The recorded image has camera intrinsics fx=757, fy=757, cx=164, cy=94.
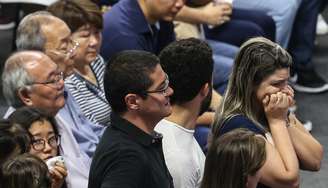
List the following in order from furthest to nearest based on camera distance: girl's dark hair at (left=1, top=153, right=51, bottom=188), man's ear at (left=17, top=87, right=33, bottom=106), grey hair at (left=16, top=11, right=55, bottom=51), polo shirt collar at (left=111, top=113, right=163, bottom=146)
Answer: grey hair at (left=16, top=11, right=55, bottom=51), man's ear at (left=17, top=87, right=33, bottom=106), polo shirt collar at (left=111, top=113, right=163, bottom=146), girl's dark hair at (left=1, top=153, right=51, bottom=188)

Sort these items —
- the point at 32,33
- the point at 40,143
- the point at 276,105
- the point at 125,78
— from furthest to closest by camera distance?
1. the point at 32,33
2. the point at 276,105
3. the point at 40,143
4. the point at 125,78

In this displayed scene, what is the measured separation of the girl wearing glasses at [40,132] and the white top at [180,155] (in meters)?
0.35

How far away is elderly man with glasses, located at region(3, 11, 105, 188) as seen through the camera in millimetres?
2799

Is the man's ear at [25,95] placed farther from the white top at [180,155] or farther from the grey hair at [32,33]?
the white top at [180,155]

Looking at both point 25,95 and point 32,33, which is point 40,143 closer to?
point 25,95

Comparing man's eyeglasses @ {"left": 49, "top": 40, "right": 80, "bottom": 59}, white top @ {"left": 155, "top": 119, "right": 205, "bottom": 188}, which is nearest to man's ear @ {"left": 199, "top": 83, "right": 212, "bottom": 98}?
white top @ {"left": 155, "top": 119, "right": 205, "bottom": 188}

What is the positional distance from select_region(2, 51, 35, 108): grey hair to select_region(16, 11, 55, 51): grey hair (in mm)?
284

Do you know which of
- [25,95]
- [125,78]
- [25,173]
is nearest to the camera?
[25,173]

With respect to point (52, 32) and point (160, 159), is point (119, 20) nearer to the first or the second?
point (52, 32)

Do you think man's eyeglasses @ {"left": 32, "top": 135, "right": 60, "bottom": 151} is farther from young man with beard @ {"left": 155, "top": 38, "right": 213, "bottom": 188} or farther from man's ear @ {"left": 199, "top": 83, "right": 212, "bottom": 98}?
man's ear @ {"left": 199, "top": 83, "right": 212, "bottom": 98}

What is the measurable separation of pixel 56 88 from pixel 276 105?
0.83 metres

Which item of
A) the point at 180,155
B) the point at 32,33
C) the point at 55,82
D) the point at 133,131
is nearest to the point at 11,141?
the point at 133,131

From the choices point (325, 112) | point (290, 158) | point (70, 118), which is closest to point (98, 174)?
point (290, 158)

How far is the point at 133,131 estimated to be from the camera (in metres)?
2.27
